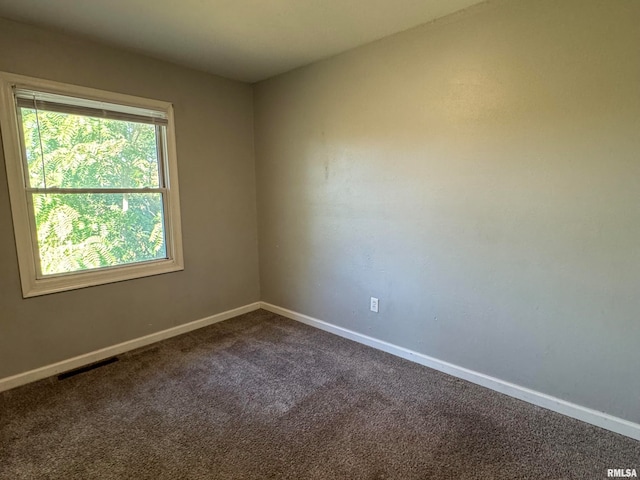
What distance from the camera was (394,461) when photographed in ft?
5.18

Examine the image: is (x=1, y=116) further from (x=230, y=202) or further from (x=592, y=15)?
(x=592, y=15)

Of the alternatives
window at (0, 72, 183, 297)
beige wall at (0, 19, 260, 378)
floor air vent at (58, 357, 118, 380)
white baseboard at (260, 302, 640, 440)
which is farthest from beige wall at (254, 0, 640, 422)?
floor air vent at (58, 357, 118, 380)

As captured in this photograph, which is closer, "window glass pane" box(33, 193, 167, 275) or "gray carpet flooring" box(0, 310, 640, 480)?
"gray carpet flooring" box(0, 310, 640, 480)

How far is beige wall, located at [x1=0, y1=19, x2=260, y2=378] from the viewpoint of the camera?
7.22 feet

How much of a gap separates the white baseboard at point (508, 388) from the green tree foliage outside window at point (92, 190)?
1843 mm

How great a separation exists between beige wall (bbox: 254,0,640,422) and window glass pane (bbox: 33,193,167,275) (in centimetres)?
140

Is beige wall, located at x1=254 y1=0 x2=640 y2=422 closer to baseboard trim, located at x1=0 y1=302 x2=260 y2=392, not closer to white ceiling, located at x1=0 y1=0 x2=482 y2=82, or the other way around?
white ceiling, located at x1=0 y1=0 x2=482 y2=82

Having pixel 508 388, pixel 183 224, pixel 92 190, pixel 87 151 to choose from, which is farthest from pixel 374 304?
pixel 87 151

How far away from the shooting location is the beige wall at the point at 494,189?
1688mm

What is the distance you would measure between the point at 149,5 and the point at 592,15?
93.3 inches

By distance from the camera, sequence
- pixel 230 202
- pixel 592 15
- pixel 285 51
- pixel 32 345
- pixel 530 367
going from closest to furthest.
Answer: pixel 592 15
pixel 530 367
pixel 32 345
pixel 285 51
pixel 230 202

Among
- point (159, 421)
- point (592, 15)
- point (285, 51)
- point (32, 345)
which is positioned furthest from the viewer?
point (285, 51)

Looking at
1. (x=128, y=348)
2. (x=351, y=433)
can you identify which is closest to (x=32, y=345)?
(x=128, y=348)

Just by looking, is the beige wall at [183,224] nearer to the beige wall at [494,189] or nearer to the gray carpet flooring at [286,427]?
the gray carpet flooring at [286,427]
